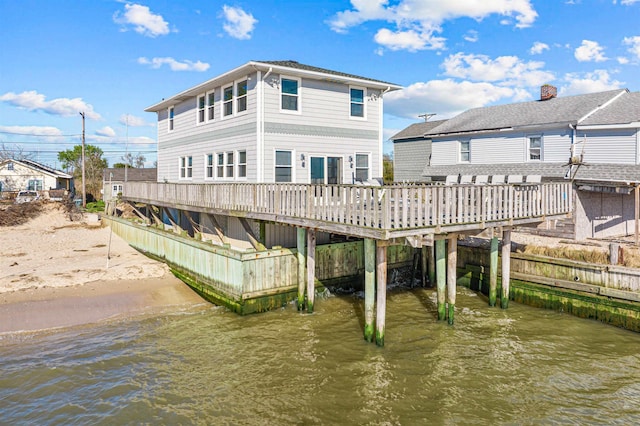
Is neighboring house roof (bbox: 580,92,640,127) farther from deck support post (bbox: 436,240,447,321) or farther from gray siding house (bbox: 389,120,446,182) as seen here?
gray siding house (bbox: 389,120,446,182)

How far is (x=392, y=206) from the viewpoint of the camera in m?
10.1

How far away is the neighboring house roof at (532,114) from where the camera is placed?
19.8 metres

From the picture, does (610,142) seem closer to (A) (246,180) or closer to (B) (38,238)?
(A) (246,180)

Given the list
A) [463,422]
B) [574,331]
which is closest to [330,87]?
[574,331]

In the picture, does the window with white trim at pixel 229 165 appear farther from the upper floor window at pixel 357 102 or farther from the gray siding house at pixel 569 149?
the gray siding house at pixel 569 149

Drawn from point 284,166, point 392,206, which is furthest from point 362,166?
point 392,206

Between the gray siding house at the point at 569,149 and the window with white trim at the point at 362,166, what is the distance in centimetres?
397

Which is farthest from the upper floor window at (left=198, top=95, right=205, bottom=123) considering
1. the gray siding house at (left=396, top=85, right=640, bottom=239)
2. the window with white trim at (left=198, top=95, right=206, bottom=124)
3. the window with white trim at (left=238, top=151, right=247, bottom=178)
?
the gray siding house at (left=396, top=85, right=640, bottom=239)

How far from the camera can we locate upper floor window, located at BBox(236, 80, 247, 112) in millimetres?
16456

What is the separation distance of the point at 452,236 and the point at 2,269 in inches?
637

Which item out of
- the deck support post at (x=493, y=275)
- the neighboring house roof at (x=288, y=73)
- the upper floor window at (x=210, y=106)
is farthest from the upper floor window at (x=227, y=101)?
the deck support post at (x=493, y=275)

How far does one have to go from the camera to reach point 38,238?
22.2 meters

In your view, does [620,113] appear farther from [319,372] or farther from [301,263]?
[319,372]

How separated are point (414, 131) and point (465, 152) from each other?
8285 millimetres
